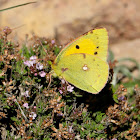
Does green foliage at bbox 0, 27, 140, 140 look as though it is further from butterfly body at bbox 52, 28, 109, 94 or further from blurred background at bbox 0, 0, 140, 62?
blurred background at bbox 0, 0, 140, 62

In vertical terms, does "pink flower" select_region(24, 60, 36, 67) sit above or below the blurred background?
below

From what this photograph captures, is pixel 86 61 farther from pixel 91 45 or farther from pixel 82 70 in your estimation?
pixel 91 45

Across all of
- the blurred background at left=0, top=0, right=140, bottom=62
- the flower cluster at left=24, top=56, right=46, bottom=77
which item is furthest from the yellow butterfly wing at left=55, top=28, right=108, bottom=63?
the blurred background at left=0, top=0, right=140, bottom=62

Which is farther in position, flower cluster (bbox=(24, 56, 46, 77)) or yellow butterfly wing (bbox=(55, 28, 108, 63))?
yellow butterfly wing (bbox=(55, 28, 108, 63))

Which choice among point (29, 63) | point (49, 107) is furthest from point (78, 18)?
point (49, 107)

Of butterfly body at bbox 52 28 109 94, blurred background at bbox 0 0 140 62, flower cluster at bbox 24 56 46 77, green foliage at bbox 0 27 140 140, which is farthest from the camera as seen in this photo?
blurred background at bbox 0 0 140 62

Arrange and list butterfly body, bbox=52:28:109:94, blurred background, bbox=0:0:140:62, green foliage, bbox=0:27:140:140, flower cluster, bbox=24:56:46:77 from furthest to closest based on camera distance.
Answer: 1. blurred background, bbox=0:0:140:62
2. butterfly body, bbox=52:28:109:94
3. flower cluster, bbox=24:56:46:77
4. green foliage, bbox=0:27:140:140

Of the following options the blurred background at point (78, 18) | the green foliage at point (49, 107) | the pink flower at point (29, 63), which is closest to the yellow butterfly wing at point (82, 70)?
the green foliage at point (49, 107)

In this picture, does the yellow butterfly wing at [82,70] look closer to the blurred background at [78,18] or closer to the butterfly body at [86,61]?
the butterfly body at [86,61]
